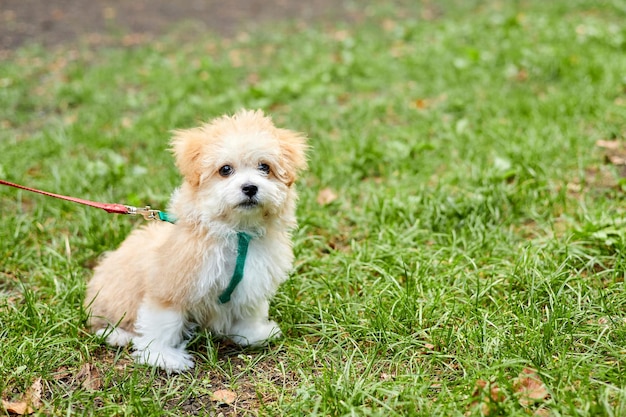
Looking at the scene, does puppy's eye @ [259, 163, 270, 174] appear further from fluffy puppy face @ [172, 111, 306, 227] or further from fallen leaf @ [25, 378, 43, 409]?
fallen leaf @ [25, 378, 43, 409]

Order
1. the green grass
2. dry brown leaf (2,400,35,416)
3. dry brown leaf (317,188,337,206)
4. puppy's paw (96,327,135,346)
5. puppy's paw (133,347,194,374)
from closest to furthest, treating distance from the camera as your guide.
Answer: dry brown leaf (2,400,35,416) → the green grass → puppy's paw (133,347,194,374) → puppy's paw (96,327,135,346) → dry brown leaf (317,188,337,206)

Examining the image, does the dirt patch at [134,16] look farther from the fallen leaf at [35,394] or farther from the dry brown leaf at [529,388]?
the dry brown leaf at [529,388]

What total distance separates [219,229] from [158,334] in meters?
0.69

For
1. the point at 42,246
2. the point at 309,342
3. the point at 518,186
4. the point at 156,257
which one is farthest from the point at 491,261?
the point at 42,246

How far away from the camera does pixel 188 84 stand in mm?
7852

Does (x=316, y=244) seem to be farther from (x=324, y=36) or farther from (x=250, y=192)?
(x=324, y=36)

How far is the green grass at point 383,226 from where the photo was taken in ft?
9.91

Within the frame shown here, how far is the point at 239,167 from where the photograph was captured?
122 inches

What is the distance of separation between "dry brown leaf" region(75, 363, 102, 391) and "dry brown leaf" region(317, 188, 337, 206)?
7.48 feet

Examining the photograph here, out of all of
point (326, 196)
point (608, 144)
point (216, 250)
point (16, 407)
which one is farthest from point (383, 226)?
point (16, 407)

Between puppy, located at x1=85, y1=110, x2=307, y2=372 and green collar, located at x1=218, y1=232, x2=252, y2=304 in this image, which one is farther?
green collar, located at x1=218, y1=232, x2=252, y2=304

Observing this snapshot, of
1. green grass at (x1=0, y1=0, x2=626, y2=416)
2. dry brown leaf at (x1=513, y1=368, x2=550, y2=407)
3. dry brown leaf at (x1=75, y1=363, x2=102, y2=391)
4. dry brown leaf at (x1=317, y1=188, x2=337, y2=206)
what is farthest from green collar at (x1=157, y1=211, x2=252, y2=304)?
dry brown leaf at (x1=317, y1=188, x2=337, y2=206)

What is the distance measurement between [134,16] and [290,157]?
1045cm

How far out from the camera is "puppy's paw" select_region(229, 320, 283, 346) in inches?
138
